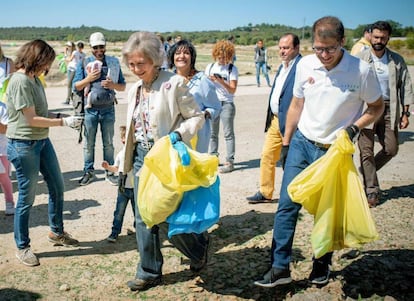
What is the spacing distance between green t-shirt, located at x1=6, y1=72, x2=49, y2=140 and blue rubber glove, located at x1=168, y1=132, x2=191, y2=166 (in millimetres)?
1464

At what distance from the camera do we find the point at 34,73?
406cm

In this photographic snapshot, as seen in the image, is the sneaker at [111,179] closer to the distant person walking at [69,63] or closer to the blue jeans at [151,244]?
the blue jeans at [151,244]

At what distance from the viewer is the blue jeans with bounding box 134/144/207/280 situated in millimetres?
3686

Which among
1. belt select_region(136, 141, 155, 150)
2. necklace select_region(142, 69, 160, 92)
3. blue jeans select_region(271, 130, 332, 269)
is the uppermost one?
necklace select_region(142, 69, 160, 92)

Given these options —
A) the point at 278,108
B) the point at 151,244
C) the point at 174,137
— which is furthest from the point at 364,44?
the point at 151,244

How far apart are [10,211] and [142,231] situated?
8.51ft

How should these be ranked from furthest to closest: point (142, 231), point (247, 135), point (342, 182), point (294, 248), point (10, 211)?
1. point (247, 135)
2. point (10, 211)
3. point (294, 248)
4. point (142, 231)
5. point (342, 182)

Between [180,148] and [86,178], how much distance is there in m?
3.84

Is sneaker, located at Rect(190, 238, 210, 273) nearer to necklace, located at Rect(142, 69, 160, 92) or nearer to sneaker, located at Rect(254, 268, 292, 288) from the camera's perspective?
sneaker, located at Rect(254, 268, 292, 288)

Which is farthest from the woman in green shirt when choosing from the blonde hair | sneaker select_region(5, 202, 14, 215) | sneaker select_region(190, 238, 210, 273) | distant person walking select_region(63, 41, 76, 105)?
distant person walking select_region(63, 41, 76, 105)

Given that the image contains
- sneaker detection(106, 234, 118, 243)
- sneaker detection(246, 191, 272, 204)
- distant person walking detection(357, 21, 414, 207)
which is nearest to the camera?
sneaker detection(106, 234, 118, 243)

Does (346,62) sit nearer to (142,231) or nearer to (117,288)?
(142,231)

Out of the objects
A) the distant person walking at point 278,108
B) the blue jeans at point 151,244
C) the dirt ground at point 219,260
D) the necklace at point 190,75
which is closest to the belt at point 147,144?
the blue jeans at point 151,244

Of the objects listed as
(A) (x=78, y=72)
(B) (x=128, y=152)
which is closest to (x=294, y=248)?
(B) (x=128, y=152)
